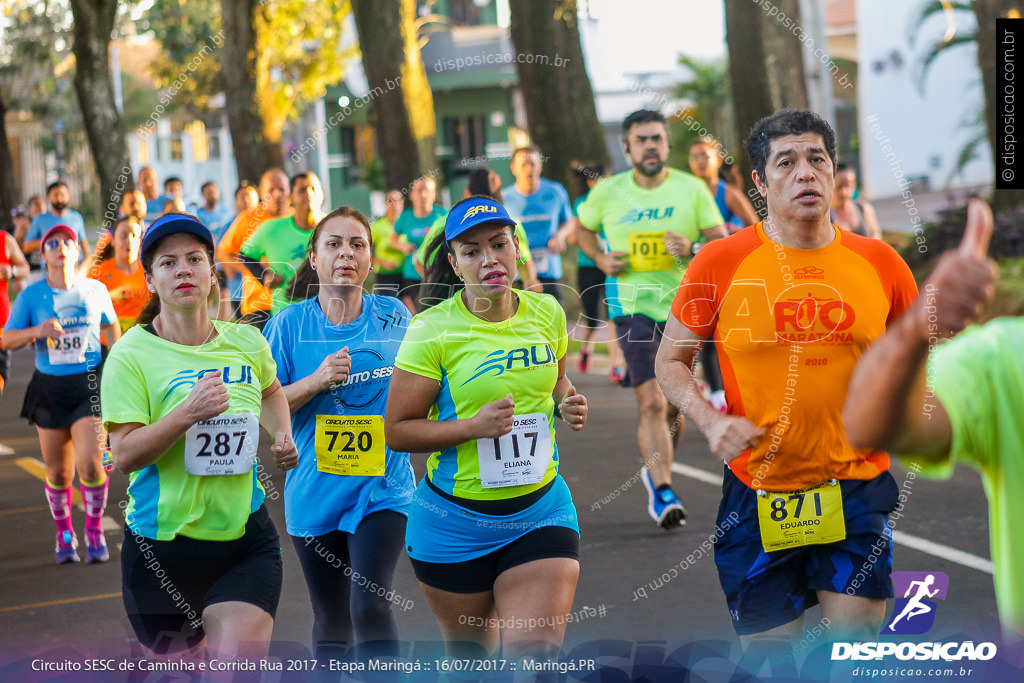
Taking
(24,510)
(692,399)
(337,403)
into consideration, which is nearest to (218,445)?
(337,403)

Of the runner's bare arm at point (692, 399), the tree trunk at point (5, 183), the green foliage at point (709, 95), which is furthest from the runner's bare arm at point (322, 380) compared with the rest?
the green foliage at point (709, 95)

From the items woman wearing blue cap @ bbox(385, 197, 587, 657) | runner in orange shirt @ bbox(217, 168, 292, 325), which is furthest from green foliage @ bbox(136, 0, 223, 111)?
woman wearing blue cap @ bbox(385, 197, 587, 657)

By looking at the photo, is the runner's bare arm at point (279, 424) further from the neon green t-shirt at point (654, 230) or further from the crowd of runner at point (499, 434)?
the neon green t-shirt at point (654, 230)

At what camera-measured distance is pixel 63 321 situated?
23.2 feet

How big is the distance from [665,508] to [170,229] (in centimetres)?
379

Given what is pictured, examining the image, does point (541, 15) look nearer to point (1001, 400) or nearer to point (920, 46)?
point (1001, 400)

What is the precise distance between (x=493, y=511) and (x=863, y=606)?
1.13 meters

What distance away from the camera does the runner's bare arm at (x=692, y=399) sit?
3.38 m

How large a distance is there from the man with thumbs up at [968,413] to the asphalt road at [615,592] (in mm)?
883

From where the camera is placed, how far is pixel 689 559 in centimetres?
635

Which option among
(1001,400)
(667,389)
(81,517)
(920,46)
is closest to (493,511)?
(667,389)

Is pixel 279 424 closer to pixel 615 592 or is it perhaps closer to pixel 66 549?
pixel 615 592

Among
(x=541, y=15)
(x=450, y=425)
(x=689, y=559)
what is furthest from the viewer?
(x=541, y=15)

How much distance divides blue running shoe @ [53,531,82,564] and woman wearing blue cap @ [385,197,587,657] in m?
3.76
